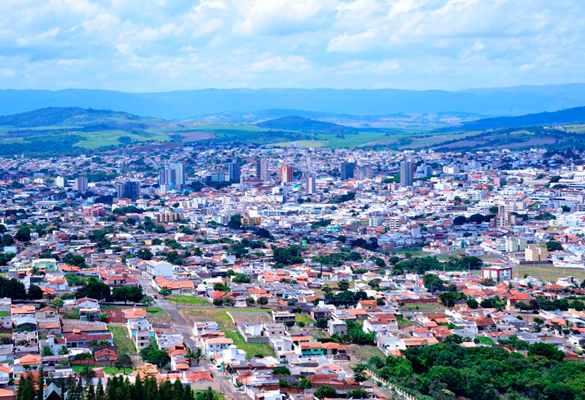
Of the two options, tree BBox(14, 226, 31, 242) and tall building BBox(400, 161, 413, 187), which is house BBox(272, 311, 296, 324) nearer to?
tree BBox(14, 226, 31, 242)

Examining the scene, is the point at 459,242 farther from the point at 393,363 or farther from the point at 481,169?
the point at 481,169

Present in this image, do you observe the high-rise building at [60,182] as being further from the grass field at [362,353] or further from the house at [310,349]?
the house at [310,349]

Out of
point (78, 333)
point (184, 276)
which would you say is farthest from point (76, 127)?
point (78, 333)

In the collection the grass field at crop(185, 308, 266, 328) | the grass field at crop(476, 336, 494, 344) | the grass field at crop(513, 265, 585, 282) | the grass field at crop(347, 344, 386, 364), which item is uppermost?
the grass field at crop(185, 308, 266, 328)

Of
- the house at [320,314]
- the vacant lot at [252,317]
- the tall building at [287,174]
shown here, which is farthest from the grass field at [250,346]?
the tall building at [287,174]

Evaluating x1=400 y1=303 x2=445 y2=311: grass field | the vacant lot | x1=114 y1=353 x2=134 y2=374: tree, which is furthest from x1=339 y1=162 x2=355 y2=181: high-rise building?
x1=114 y1=353 x2=134 y2=374: tree

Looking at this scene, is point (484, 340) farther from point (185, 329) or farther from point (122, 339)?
point (122, 339)
